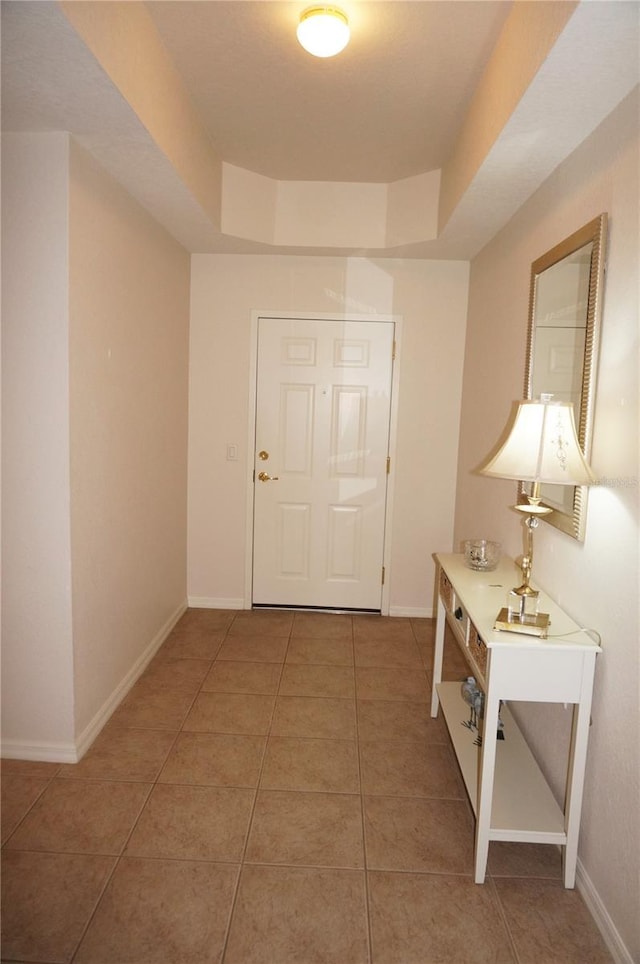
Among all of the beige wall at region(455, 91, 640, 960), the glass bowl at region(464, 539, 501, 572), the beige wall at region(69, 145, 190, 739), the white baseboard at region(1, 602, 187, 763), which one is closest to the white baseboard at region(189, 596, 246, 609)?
the beige wall at region(69, 145, 190, 739)

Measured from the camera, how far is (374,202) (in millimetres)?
3646

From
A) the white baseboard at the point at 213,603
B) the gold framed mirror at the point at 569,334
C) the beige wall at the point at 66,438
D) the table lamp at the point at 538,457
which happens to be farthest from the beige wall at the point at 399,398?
the table lamp at the point at 538,457

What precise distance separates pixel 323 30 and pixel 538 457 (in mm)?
1521

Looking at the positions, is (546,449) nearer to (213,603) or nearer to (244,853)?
(244,853)

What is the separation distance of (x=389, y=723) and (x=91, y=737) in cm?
131

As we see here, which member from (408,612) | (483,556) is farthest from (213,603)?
(483,556)

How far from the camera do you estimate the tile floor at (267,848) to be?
1655 millimetres

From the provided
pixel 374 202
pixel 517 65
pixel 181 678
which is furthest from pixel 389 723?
pixel 374 202

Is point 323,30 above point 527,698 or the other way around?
above

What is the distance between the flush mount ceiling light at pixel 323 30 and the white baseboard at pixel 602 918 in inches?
107

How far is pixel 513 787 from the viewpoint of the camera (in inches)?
80.7

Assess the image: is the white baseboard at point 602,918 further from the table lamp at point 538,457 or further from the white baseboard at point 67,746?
the white baseboard at point 67,746

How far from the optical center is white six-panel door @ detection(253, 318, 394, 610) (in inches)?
157

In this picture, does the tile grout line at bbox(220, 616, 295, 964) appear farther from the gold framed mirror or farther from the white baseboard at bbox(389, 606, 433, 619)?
the gold framed mirror
